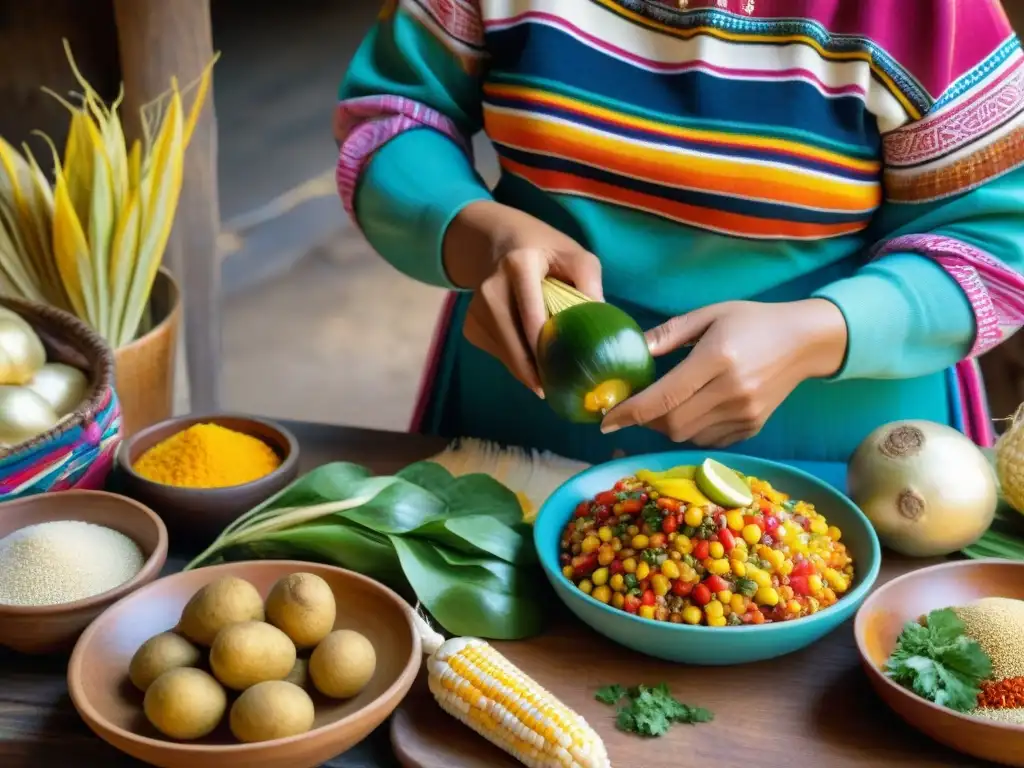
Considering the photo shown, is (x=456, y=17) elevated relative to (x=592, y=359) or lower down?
elevated

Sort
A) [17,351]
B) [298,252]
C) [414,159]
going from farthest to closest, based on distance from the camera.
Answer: [298,252]
[414,159]
[17,351]

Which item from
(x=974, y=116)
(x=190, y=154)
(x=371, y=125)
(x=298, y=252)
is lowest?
(x=298, y=252)

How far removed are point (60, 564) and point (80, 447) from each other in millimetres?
169

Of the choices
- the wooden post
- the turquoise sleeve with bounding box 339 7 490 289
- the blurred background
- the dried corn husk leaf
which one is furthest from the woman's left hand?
the blurred background

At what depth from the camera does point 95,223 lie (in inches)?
70.4

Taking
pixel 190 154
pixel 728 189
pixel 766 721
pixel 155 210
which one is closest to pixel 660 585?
pixel 766 721

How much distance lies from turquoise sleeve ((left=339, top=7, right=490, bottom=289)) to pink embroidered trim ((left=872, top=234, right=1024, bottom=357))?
0.55 meters

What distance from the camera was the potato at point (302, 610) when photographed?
98 cm

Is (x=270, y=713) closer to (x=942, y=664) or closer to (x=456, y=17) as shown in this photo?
(x=942, y=664)

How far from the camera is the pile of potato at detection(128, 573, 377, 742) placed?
2.95ft

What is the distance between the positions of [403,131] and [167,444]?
0.50 m

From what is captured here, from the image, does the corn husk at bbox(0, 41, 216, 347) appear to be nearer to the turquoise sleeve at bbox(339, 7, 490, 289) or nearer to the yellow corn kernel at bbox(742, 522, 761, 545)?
the turquoise sleeve at bbox(339, 7, 490, 289)

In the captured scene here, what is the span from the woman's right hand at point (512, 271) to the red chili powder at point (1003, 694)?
21.6 inches

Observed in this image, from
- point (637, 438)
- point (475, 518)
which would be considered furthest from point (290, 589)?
point (637, 438)
